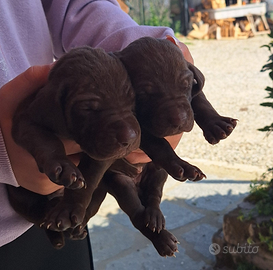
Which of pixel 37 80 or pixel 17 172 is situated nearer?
pixel 37 80

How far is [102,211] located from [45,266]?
2515 mm

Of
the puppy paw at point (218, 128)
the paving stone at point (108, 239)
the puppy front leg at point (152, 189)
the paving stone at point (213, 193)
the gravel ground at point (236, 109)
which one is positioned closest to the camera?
the puppy paw at point (218, 128)

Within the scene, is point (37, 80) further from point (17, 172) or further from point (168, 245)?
point (168, 245)

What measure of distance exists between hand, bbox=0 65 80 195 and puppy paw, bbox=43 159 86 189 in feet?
0.37

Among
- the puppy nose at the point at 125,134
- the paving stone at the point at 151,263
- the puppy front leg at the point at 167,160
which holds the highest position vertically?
the puppy nose at the point at 125,134

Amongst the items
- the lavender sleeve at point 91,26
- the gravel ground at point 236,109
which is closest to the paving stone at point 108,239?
the gravel ground at point 236,109

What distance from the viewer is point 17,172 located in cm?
96

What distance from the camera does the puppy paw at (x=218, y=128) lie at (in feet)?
2.78

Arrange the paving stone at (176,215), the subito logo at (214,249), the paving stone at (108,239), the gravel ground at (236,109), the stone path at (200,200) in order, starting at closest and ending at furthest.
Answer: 1. the subito logo at (214,249)
2. the stone path at (200,200)
3. the paving stone at (108,239)
4. the paving stone at (176,215)
5. the gravel ground at (236,109)

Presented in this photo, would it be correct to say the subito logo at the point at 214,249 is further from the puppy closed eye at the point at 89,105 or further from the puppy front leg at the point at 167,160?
the puppy closed eye at the point at 89,105

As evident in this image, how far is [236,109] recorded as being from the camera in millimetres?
5711

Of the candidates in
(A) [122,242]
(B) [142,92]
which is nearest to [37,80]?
(B) [142,92]

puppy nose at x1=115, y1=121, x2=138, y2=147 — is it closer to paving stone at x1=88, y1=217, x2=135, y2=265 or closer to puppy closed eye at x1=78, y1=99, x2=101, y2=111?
puppy closed eye at x1=78, y1=99, x2=101, y2=111

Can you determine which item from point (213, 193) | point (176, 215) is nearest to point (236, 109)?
point (213, 193)
